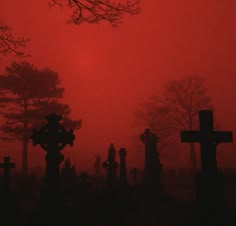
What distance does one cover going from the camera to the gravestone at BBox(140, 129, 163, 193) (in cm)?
1394

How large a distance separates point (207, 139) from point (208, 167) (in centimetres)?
70

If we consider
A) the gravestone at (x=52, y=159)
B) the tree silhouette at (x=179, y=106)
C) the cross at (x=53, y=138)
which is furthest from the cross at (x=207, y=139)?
the tree silhouette at (x=179, y=106)

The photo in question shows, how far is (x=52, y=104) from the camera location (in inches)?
971

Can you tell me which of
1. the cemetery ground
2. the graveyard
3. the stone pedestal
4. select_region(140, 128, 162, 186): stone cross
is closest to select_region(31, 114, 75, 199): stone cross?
the graveyard

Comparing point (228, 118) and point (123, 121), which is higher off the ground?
point (123, 121)

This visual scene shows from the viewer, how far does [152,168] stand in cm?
1457

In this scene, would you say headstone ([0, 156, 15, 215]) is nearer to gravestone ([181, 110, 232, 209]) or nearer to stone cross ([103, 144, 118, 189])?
stone cross ([103, 144, 118, 189])

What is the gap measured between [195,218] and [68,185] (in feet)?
29.4

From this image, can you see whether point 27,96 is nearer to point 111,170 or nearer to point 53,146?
point 111,170

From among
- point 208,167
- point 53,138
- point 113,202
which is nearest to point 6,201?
point 53,138

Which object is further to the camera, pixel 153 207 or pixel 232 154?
pixel 232 154

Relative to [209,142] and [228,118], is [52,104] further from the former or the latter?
[228,118]

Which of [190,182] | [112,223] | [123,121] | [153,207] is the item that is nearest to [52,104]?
→ [190,182]

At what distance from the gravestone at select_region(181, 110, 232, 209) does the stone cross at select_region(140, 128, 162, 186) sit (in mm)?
5903
